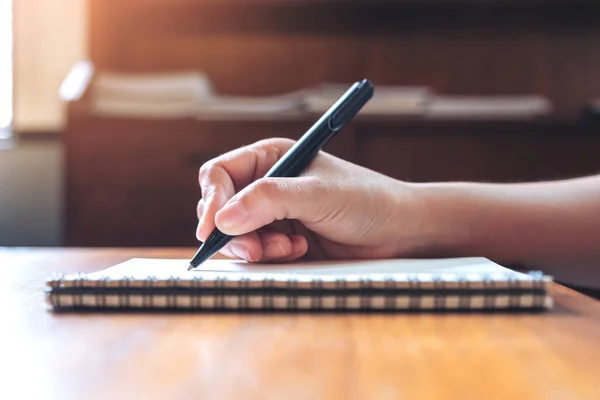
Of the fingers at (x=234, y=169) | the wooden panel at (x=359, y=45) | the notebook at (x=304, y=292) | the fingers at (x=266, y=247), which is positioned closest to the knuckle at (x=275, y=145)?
the fingers at (x=234, y=169)

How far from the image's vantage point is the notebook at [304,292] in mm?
406

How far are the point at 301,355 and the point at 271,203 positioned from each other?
22 cm

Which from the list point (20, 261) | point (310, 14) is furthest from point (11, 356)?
point (310, 14)

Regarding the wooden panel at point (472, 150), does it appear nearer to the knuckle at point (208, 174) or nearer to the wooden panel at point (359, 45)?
the wooden panel at point (359, 45)

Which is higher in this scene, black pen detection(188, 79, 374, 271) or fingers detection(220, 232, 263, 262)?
black pen detection(188, 79, 374, 271)

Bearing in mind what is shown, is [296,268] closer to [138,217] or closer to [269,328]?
[269,328]

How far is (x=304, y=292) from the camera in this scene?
41cm

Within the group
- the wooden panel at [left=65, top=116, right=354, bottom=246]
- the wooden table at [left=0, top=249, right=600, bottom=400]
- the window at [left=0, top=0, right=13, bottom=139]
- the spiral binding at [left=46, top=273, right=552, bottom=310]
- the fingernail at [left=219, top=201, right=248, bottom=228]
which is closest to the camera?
the wooden table at [left=0, top=249, right=600, bottom=400]

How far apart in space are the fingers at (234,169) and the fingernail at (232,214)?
0.24 feet

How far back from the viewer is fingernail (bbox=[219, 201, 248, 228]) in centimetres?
51

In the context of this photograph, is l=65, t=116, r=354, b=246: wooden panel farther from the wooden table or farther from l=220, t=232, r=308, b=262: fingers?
the wooden table

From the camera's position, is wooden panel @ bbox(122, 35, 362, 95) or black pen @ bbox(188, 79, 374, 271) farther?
wooden panel @ bbox(122, 35, 362, 95)

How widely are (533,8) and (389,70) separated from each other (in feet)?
1.36

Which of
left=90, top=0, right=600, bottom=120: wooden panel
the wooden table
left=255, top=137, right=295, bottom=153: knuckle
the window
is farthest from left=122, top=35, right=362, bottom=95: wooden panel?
the wooden table
